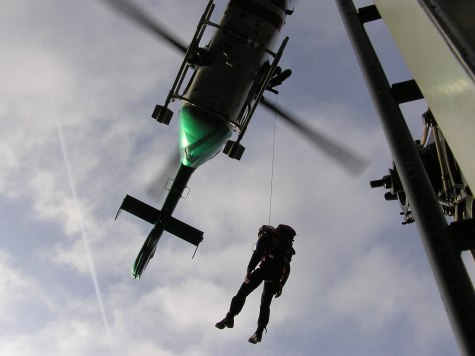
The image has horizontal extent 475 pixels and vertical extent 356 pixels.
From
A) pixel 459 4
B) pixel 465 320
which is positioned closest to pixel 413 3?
pixel 459 4

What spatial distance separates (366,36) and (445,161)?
6.08ft

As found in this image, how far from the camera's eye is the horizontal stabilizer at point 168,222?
8359mm

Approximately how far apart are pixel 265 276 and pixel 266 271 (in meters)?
0.08

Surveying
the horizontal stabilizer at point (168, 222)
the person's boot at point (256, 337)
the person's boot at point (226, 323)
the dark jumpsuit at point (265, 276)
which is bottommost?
the person's boot at point (256, 337)

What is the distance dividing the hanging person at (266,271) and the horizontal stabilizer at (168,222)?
2.17 metres

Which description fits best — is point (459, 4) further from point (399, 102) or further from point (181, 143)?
point (181, 143)

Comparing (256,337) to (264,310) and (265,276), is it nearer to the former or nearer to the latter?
(264,310)

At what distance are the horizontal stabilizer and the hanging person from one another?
217 cm

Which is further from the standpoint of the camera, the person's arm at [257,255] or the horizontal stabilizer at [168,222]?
the horizontal stabilizer at [168,222]

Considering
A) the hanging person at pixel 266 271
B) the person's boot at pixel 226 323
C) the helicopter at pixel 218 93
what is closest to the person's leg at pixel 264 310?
the hanging person at pixel 266 271

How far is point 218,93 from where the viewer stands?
7332 mm

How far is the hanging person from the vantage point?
618 centimetres

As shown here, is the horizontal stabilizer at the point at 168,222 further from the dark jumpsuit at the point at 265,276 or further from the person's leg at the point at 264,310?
the person's leg at the point at 264,310

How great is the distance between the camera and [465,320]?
3.54 feet
